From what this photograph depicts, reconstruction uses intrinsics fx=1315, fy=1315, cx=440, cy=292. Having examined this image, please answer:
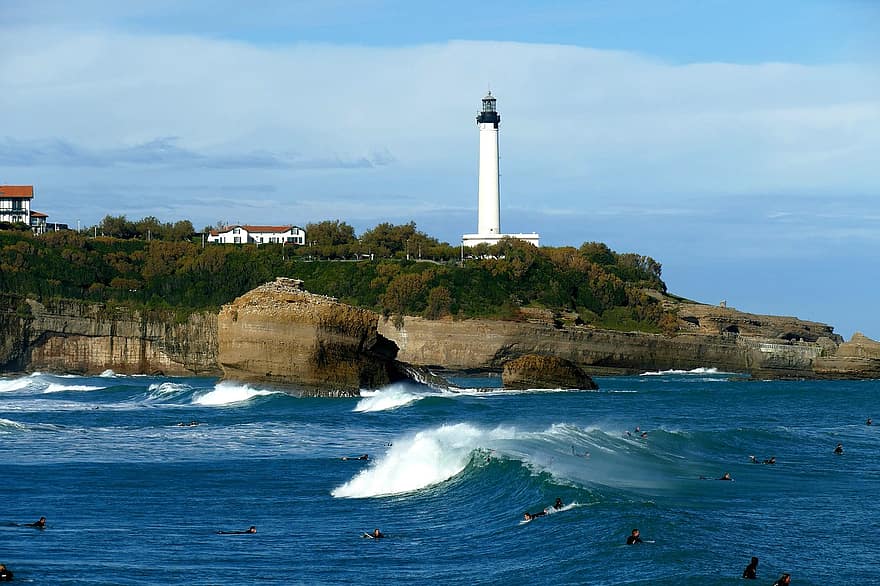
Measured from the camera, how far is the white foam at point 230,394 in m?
56.3

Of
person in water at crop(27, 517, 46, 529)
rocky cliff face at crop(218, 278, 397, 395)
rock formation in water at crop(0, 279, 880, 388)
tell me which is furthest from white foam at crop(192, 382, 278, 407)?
person in water at crop(27, 517, 46, 529)

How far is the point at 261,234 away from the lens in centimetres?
14162

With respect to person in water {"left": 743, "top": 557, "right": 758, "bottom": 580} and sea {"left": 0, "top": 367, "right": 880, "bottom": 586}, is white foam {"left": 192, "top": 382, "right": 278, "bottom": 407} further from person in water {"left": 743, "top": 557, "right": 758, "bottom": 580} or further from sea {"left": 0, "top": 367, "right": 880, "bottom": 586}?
person in water {"left": 743, "top": 557, "right": 758, "bottom": 580}

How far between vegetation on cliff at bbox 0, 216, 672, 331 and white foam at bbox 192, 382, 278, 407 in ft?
125

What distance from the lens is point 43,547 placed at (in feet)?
69.9

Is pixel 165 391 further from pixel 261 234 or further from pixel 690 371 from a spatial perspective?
pixel 261 234

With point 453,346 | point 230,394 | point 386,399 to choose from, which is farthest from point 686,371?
point 230,394

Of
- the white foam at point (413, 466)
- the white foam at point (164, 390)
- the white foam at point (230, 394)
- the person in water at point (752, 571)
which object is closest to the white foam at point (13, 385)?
the white foam at point (164, 390)

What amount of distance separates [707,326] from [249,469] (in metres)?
76.2

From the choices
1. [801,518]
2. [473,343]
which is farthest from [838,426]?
[473,343]

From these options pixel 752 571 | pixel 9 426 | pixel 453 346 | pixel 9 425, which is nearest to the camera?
pixel 752 571

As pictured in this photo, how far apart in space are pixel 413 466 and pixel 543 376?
37546 mm

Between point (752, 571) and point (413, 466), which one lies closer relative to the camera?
point (752, 571)

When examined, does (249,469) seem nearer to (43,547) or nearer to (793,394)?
(43,547)
